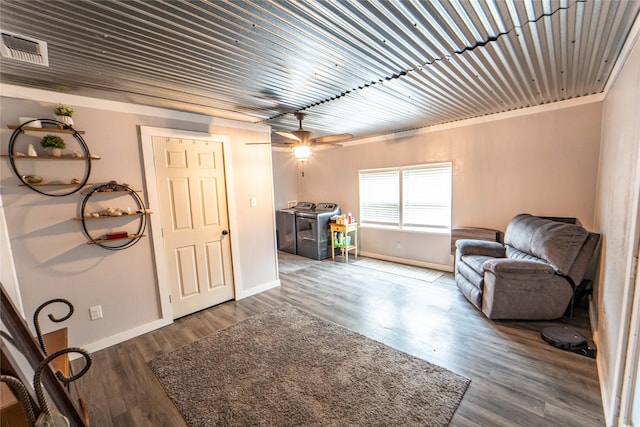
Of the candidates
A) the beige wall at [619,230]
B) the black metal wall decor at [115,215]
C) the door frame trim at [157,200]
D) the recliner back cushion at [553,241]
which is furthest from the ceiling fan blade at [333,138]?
the recliner back cushion at [553,241]

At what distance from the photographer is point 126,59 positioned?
1828 millimetres

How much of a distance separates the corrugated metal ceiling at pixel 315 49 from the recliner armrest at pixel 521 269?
180 centimetres

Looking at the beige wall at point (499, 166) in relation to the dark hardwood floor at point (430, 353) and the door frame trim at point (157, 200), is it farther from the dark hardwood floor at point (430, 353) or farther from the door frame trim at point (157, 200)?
the door frame trim at point (157, 200)

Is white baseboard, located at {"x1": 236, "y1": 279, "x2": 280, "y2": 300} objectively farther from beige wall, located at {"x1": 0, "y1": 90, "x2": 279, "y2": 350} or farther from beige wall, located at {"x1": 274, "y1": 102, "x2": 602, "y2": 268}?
beige wall, located at {"x1": 274, "y1": 102, "x2": 602, "y2": 268}

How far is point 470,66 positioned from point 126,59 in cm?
265

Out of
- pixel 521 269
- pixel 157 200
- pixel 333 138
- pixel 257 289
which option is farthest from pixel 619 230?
pixel 157 200

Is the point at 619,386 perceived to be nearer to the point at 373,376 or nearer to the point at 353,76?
the point at 373,376

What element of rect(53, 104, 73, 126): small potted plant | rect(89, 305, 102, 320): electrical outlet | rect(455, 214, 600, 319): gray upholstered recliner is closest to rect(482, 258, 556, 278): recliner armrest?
rect(455, 214, 600, 319): gray upholstered recliner

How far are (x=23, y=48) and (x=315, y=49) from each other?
182 cm

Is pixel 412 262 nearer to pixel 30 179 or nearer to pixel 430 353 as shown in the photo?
pixel 430 353

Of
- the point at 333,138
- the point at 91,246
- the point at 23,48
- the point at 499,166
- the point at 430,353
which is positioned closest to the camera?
the point at 23,48

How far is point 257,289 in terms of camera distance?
3770 mm

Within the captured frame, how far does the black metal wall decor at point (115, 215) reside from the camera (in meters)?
2.39

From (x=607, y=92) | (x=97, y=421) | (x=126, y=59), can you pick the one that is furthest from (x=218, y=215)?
(x=607, y=92)
